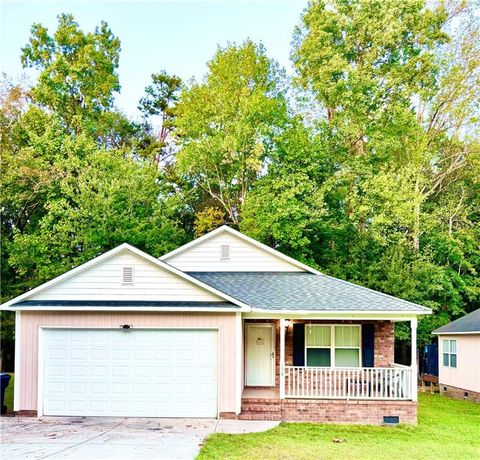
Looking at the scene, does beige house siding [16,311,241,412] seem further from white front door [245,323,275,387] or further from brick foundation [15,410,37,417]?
white front door [245,323,275,387]

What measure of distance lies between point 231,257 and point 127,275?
5.24 meters

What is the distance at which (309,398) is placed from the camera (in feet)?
45.6

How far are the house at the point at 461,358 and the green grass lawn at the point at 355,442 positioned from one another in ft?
16.7

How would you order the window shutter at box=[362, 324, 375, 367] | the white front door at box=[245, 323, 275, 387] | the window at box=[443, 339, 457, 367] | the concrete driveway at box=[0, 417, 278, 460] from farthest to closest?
the window at box=[443, 339, 457, 367]
the white front door at box=[245, 323, 275, 387]
the window shutter at box=[362, 324, 375, 367]
the concrete driveway at box=[0, 417, 278, 460]

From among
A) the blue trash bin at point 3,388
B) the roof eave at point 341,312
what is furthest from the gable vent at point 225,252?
the blue trash bin at point 3,388

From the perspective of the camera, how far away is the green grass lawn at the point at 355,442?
9.91m

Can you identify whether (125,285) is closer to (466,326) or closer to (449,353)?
(466,326)

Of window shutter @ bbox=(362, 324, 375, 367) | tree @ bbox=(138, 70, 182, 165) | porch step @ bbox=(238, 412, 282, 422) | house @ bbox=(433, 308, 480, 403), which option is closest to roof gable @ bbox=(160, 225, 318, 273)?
window shutter @ bbox=(362, 324, 375, 367)

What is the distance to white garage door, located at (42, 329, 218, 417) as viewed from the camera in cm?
1345

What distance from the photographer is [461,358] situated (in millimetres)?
20828

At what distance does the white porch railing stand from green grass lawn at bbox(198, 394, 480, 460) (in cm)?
85

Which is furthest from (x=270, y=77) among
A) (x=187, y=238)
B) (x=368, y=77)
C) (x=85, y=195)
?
(x=85, y=195)

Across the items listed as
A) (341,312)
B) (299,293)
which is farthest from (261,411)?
(299,293)

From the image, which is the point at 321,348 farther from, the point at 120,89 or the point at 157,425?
the point at 120,89
